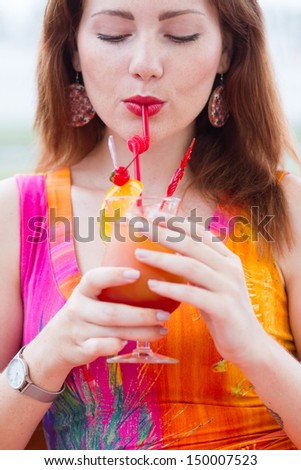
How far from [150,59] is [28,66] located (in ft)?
3.92

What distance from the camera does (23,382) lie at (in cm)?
172

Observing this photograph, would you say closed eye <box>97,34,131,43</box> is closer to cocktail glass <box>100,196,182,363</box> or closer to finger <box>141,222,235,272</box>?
cocktail glass <box>100,196,182,363</box>

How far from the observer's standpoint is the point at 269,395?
170cm

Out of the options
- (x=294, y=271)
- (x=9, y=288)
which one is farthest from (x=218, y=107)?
(x=9, y=288)

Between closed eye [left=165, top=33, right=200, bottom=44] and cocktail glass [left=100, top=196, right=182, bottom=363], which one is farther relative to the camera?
closed eye [left=165, top=33, right=200, bottom=44]

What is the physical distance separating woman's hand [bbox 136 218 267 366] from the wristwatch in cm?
49

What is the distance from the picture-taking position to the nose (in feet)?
6.18

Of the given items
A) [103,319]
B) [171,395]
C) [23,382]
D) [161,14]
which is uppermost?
[161,14]

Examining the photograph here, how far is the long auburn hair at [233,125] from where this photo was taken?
2.16 meters

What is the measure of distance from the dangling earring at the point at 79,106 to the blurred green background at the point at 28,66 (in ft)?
0.63

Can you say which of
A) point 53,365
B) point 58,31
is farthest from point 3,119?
point 53,365

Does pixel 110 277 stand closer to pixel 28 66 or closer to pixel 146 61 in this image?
pixel 146 61

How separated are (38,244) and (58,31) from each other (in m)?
0.67

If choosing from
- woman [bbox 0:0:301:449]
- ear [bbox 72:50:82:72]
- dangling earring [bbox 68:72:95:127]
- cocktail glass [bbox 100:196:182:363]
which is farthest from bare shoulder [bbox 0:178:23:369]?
cocktail glass [bbox 100:196:182:363]
